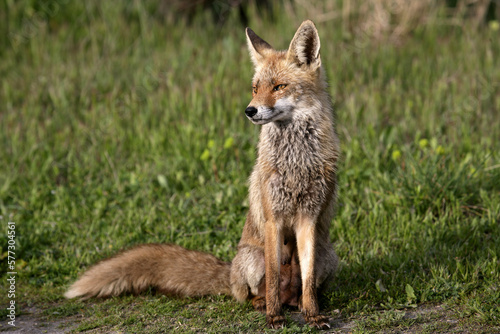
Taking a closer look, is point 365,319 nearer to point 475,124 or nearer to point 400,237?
point 400,237

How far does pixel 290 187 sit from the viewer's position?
4113mm

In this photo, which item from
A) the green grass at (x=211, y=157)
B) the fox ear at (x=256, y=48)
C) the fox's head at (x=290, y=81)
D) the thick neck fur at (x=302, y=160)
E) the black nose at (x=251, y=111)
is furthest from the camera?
the green grass at (x=211, y=157)

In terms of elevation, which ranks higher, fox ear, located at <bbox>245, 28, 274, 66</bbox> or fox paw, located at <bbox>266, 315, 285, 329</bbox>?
fox ear, located at <bbox>245, 28, 274, 66</bbox>

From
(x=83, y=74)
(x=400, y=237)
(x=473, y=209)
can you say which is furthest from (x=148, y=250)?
(x=83, y=74)

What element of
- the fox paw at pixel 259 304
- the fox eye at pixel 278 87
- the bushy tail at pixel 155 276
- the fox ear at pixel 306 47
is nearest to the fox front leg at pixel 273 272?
the fox paw at pixel 259 304

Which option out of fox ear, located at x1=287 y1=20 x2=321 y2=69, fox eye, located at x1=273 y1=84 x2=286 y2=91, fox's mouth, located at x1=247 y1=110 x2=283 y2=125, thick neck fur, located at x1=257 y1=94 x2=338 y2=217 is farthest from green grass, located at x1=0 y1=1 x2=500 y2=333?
fox ear, located at x1=287 y1=20 x2=321 y2=69

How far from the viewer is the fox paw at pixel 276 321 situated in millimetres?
4047

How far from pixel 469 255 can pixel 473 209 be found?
106 centimetres

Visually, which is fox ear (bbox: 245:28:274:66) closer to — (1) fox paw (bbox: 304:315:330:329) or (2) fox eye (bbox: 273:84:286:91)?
(2) fox eye (bbox: 273:84:286:91)

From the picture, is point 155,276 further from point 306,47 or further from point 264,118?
point 306,47

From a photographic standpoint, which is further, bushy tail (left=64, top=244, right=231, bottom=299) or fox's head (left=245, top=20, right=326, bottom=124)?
bushy tail (left=64, top=244, right=231, bottom=299)

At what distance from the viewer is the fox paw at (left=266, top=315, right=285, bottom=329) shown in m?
4.05

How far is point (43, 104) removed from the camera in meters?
8.69

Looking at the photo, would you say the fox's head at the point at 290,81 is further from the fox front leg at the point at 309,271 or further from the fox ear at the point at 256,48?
the fox front leg at the point at 309,271
